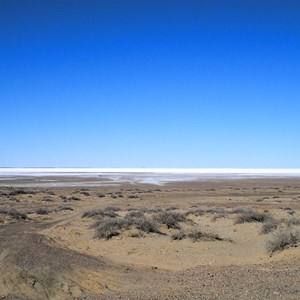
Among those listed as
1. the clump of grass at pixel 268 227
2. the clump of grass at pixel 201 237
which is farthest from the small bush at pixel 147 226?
the clump of grass at pixel 268 227

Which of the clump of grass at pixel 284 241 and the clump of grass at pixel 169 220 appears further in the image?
the clump of grass at pixel 169 220

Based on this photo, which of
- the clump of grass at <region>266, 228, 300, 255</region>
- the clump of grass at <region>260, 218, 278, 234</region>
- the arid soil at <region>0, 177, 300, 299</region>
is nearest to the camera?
the arid soil at <region>0, 177, 300, 299</region>

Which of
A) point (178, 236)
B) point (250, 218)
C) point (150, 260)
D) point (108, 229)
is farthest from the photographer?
point (250, 218)

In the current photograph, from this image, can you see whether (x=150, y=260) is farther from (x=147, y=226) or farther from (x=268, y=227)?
(x=268, y=227)

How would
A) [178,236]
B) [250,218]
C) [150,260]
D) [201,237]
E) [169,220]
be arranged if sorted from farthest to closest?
[250,218] → [169,220] → [178,236] → [201,237] → [150,260]

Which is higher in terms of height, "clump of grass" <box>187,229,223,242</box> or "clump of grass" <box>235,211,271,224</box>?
"clump of grass" <box>235,211,271,224</box>

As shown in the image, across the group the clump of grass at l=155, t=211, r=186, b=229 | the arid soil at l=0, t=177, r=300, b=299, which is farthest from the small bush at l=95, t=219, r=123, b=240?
the clump of grass at l=155, t=211, r=186, b=229

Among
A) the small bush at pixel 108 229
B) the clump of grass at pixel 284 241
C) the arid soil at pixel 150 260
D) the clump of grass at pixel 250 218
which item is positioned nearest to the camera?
the arid soil at pixel 150 260

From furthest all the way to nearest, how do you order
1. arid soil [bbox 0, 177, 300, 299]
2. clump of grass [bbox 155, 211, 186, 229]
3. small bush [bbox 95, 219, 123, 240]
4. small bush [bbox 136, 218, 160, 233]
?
clump of grass [bbox 155, 211, 186, 229] → small bush [bbox 136, 218, 160, 233] → small bush [bbox 95, 219, 123, 240] → arid soil [bbox 0, 177, 300, 299]

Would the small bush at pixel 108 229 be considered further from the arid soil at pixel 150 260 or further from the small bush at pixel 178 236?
the small bush at pixel 178 236

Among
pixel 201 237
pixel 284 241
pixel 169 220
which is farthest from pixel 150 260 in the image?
pixel 169 220

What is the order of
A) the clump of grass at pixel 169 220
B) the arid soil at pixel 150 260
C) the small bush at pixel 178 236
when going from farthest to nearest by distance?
the clump of grass at pixel 169 220, the small bush at pixel 178 236, the arid soil at pixel 150 260

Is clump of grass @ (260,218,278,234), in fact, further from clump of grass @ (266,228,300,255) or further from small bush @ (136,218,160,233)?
small bush @ (136,218,160,233)

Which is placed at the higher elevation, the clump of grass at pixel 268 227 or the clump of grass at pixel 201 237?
the clump of grass at pixel 268 227
